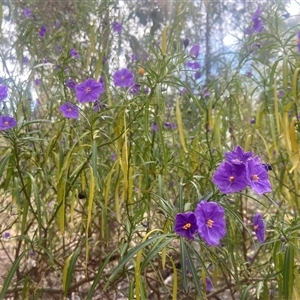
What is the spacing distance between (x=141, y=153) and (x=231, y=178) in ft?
1.79

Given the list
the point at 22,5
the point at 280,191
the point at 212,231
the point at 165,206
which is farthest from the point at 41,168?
the point at 22,5

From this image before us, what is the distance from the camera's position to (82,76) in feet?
7.50

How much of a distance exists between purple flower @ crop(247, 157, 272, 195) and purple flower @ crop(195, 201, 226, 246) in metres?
0.09

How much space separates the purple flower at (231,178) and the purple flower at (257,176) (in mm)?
17

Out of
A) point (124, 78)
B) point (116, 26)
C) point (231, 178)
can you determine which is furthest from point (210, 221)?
point (116, 26)

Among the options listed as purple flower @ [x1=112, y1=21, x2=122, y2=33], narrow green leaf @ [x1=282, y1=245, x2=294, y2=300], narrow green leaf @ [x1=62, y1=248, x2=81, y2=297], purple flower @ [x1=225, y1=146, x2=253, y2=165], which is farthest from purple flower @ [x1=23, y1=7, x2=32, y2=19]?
narrow green leaf @ [x1=282, y1=245, x2=294, y2=300]

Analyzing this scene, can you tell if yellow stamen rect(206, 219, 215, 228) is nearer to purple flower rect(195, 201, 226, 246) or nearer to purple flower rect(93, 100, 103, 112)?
purple flower rect(195, 201, 226, 246)

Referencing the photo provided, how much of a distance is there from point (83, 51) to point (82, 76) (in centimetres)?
18

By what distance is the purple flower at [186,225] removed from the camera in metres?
0.95

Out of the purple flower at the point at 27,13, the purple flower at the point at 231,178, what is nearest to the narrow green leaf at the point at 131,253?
the purple flower at the point at 231,178

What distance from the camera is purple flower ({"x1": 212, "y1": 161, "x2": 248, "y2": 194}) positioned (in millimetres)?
942

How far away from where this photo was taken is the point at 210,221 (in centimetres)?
96

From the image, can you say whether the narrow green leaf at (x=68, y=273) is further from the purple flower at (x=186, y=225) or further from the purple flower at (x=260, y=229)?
the purple flower at (x=260, y=229)

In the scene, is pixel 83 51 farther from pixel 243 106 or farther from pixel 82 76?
pixel 243 106
